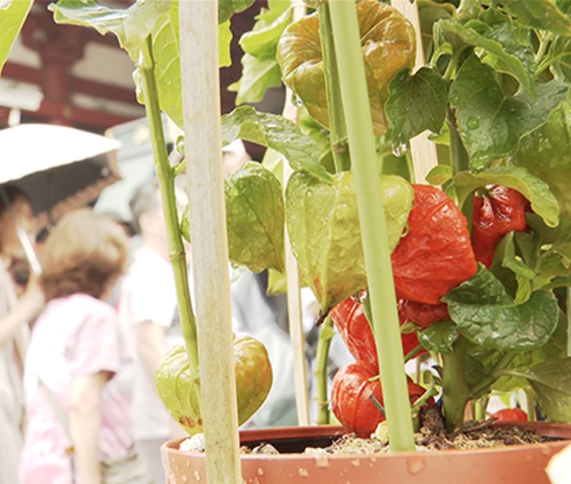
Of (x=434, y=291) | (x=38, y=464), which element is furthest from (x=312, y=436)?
(x=38, y=464)

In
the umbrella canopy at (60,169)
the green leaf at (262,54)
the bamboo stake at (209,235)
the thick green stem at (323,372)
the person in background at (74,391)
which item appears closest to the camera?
the bamboo stake at (209,235)

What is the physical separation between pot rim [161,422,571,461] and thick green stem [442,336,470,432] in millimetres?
33

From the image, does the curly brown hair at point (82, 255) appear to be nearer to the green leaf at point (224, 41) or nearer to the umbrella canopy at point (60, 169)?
the umbrella canopy at point (60, 169)

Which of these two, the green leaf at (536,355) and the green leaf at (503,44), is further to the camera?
the green leaf at (536,355)

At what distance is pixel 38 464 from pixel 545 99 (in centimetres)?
236

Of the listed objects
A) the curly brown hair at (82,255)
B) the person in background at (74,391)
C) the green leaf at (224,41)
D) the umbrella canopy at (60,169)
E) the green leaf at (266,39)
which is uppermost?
the umbrella canopy at (60,169)

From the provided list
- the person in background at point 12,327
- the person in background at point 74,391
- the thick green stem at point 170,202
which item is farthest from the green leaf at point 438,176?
the person in background at point 12,327

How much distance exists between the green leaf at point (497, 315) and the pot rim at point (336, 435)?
4 centimetres

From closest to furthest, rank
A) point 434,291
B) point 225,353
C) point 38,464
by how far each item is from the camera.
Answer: point 225,353 → point 434,291 → point 38,464

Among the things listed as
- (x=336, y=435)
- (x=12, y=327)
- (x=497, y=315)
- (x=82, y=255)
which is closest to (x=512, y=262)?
(x=497, y=315)

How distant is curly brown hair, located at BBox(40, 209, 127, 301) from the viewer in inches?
103

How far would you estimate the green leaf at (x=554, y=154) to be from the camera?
0.32 m

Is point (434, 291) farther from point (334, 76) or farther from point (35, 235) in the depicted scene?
point (35, 235)

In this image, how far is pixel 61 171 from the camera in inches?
108
